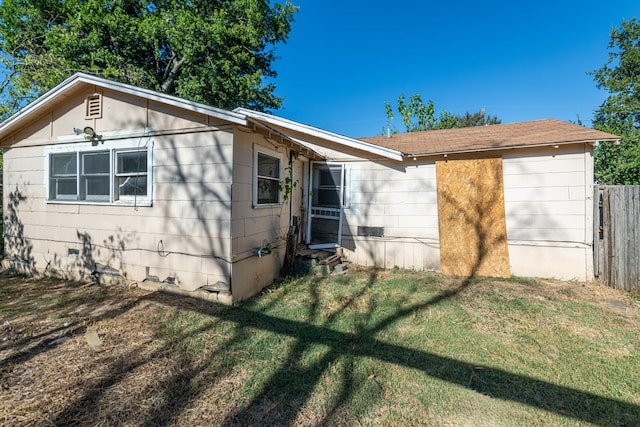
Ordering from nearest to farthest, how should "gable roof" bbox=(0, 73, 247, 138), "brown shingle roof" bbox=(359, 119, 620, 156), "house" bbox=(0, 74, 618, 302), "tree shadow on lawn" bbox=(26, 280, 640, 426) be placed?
"tree shadow on lawn" bbox=(26, 280, 640, 426), "gable roof" bbox=(0, 73, 247, 138), "house" bbox=(0, 74, 618, 302), "brown shingle roof" bbox=(359, 119, 620, 156)

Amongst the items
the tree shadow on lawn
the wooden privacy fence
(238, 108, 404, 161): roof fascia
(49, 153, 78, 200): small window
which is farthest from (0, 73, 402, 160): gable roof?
the wooden privacy fence

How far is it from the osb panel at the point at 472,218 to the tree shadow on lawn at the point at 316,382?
143 inches

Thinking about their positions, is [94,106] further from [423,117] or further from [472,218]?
[423,117]

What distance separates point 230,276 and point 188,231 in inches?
43.8

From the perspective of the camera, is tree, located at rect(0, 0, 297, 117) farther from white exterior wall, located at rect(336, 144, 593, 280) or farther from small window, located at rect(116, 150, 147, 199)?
white exterior wall, located at rect(336, 144, 593, 280)

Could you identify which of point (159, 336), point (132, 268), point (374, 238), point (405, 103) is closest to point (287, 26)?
point (405, 103)

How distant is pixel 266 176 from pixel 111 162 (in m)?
2.91

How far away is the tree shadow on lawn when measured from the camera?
242 cm

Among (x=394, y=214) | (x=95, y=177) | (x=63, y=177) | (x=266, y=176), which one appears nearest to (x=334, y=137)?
(x=266, y=176)

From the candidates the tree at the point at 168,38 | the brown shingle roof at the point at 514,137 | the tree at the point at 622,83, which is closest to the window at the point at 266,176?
the brown shingle roof at the point at 514,137

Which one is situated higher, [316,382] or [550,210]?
[550,210]

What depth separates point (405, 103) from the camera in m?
26.1

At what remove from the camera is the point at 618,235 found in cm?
532

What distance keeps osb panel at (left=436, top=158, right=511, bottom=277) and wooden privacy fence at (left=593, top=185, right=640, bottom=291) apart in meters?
1.57
